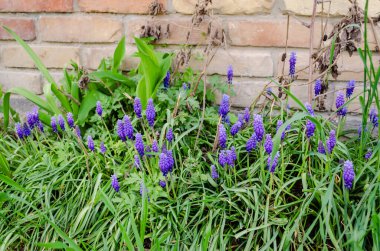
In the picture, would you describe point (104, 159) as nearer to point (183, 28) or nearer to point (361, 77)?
point (183, 28)

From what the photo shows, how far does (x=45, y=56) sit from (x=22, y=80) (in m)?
0.20

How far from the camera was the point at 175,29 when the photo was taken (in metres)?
2.15

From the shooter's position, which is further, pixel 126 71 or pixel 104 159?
pixel 126 71

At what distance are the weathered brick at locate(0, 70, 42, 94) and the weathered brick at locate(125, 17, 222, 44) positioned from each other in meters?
0.59

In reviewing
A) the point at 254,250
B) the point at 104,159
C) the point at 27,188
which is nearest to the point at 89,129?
the point at 104,159

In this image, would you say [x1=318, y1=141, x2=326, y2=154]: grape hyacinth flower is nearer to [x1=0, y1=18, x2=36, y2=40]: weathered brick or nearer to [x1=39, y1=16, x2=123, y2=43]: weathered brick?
[x1=39, y1=16, x2=123, y2=43]: weathered brick

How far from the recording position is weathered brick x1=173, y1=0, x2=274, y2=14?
79.9 inches

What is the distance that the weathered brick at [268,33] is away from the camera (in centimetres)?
203

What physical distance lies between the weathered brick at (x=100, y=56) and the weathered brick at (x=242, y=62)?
0.31m

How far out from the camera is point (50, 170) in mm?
1783

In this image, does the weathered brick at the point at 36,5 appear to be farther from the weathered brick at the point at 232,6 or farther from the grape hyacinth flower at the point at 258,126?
the grape hyacinth flower at the point at 258,126

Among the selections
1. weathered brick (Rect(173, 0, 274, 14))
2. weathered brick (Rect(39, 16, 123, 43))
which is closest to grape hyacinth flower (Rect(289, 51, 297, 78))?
weathered brick (Rect(173, 0, 274, 14))

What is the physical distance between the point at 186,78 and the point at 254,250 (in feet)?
3.01

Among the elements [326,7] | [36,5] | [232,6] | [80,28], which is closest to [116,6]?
[80,28]
